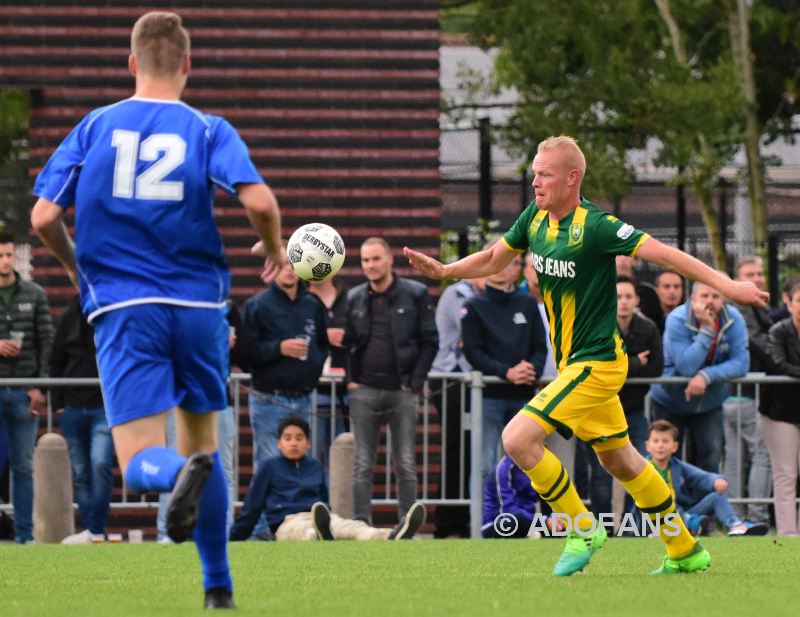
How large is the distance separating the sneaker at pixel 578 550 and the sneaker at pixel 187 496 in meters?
2.72

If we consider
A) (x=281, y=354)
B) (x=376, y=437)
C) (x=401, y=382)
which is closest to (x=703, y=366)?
(x=401, y=382)

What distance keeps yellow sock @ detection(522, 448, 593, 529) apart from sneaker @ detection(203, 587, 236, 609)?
2124mm

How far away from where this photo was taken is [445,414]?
14.0 meters

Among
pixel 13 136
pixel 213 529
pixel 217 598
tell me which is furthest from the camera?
pixel 13 136

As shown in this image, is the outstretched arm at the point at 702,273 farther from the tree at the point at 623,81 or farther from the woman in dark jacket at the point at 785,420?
the tree at the point at 623,81

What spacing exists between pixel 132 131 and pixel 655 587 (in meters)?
3.16

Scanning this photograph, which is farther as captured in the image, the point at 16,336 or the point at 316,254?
the point at 16,336

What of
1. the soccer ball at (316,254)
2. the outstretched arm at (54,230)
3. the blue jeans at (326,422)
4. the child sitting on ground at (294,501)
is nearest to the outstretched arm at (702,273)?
the soccer ball at (316,254)

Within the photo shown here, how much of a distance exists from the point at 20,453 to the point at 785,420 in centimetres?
587

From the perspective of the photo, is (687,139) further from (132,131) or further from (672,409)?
(132,131)

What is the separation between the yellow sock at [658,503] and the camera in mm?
8641

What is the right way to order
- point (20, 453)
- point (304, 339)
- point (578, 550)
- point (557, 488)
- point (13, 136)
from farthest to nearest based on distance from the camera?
point (13, 136) < point (304, 339) < point (20, 453) < point (557, 488) < point (578, 550)

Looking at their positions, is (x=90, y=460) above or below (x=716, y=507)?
above

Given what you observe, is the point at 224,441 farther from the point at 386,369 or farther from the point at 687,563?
the point at 687,563
